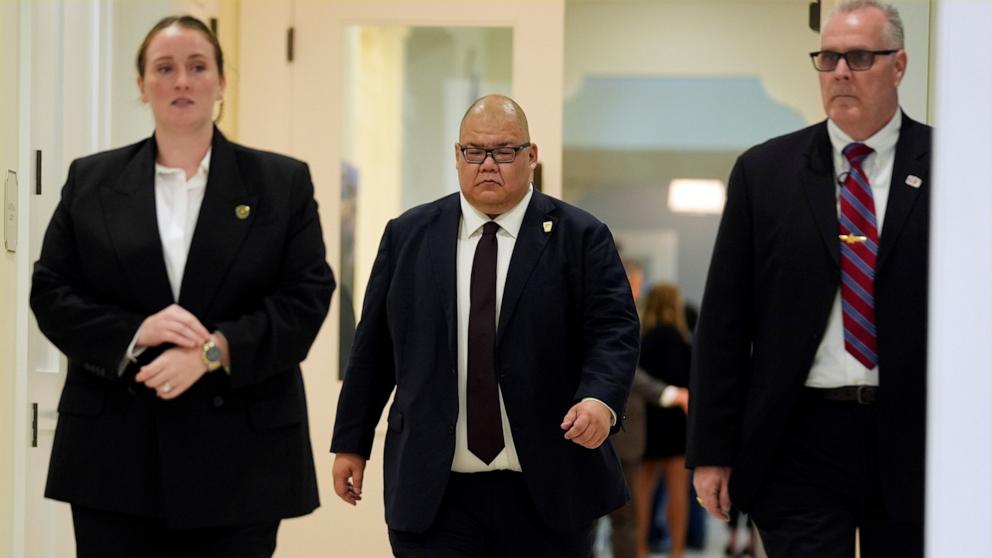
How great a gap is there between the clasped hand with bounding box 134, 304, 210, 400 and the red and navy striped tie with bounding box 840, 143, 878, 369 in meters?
1.38

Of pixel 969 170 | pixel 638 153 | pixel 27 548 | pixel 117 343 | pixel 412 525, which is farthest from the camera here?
pixel 638 153

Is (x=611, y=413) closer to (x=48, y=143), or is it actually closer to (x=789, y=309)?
(x=789, y=309)

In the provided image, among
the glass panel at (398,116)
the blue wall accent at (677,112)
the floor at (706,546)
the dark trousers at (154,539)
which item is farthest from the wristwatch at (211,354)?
the blue wall accent at (677,112)

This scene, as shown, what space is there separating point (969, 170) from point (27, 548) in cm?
387

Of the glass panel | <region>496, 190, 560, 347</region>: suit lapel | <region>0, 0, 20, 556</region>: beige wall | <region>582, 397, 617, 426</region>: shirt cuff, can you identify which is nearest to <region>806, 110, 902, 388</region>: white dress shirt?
<region>582, 397, 617, 426</region>: shirt cuff

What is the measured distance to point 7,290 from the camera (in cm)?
404

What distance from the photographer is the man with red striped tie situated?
3141 mm

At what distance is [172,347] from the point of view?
3201mm

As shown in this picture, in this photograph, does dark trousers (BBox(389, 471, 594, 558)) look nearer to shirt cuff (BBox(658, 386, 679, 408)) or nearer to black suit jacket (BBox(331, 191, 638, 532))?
black suit jacket (BBox(331, 191, 638, 532))

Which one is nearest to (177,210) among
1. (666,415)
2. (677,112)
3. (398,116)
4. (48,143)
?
(48,143)

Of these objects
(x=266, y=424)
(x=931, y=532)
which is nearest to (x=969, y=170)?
(x=931, y=532)

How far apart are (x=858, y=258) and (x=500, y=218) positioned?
89 cm

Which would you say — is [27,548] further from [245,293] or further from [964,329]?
[964,329]

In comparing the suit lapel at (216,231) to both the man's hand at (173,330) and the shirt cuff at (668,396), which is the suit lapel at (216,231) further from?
the shirt cuff at (668,396)
